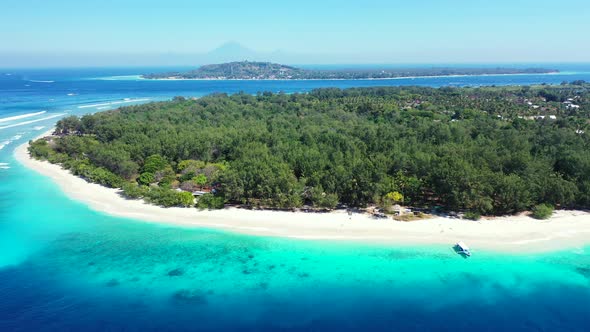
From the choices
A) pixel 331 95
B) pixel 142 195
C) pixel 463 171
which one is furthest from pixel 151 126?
pixel 331 95

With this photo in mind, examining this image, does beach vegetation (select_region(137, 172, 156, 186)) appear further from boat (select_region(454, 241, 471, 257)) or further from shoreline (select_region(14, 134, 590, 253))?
boat (select_region(454, 241, 471, 257))

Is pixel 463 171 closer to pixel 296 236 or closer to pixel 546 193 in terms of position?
pixel 546 193

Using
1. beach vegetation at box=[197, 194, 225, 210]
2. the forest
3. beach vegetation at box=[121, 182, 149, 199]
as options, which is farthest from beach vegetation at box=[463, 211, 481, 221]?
beach vegetation at box=[121, 182, 149, 199]

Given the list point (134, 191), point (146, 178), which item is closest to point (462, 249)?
point (134, 191)

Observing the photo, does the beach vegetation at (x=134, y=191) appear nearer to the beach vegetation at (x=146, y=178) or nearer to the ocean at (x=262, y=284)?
the beach vegetation at (x=146, y=178)

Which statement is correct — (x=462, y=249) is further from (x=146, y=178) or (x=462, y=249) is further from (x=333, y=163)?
(x=146, y=178)

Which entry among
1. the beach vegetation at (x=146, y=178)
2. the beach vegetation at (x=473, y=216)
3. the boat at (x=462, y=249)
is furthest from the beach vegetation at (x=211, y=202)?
the beach vegetation at (x=473, y=216)
